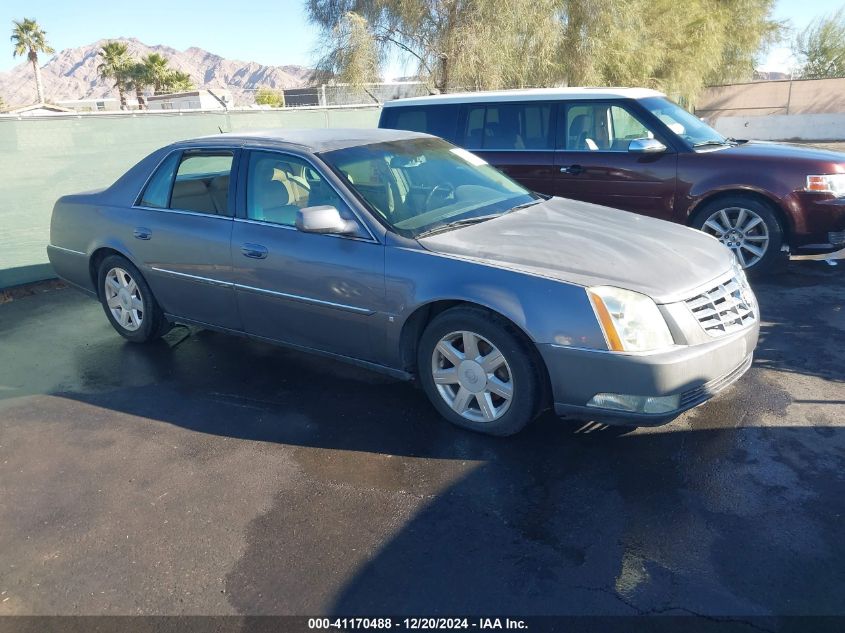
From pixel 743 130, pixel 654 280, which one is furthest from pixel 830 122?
pixel 654 280

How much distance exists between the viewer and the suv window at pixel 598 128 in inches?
281

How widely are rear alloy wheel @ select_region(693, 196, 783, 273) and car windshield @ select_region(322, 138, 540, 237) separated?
2.70m

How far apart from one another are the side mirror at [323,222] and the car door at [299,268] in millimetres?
64

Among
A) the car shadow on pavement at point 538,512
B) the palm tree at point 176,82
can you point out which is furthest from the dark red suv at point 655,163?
the palm tree at point 176,82

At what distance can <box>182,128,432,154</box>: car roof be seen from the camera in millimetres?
4641

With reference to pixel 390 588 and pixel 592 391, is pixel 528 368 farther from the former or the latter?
pixel 390 588

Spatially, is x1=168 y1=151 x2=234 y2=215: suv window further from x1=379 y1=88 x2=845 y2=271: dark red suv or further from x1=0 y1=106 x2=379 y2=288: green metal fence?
x1=0 y1=106 x2=379 y2=288: green metal fence

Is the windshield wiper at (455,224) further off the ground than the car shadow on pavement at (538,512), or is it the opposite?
the windshield wiper at (455,224)

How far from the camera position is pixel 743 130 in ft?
111

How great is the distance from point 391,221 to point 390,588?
2.16 meters

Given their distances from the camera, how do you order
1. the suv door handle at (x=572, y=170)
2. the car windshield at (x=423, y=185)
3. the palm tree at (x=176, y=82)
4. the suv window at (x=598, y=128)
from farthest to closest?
the palm tree at (x=176, y=82), the suv door handle at (x=572, y=170), the suv window at (x=598, y=128), the car windshield at (x=423, y=185)

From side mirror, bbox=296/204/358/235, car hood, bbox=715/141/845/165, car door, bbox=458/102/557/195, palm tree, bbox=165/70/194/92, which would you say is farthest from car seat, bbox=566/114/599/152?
palm tree, bbox=165/70/194/92

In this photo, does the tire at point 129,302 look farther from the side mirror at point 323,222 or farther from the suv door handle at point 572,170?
the suv door handle at point 572,170

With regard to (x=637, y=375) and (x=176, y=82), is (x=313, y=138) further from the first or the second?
(x=176, y=82)
